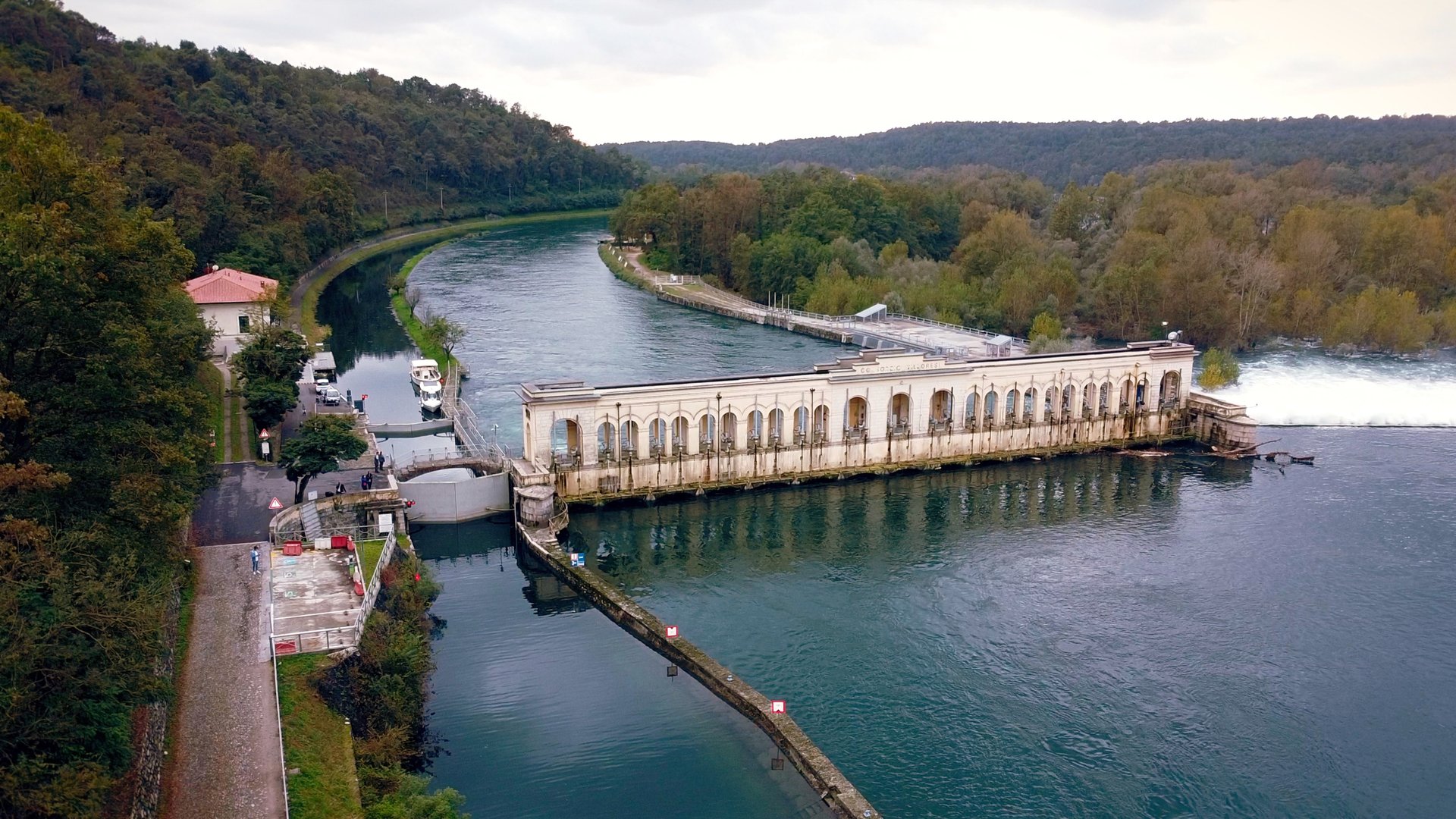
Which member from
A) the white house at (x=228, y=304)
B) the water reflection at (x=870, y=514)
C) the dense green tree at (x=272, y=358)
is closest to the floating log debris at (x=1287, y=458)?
the water reflection at (x=870, y=514)

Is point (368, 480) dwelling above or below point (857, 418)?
below

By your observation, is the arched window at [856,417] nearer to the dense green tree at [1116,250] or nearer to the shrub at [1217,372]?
the shrub at [1217,372]

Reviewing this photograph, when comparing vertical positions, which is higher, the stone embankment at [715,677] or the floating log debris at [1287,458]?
the floating log debris at [1287,458]

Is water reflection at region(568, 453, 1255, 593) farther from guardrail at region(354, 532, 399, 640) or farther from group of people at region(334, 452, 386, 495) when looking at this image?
group of people at region(334, 452, 386, 495)

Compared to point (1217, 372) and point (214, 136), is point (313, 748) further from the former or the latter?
point (214, 136)

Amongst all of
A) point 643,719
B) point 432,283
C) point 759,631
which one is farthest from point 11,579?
point 432,283

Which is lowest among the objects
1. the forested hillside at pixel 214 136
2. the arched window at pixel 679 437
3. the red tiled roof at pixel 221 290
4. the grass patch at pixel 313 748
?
the grass patch at pixel 313 748

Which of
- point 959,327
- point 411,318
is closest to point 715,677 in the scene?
point 959,327

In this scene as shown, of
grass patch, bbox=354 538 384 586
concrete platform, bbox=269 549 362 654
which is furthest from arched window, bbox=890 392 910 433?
concrete platform, bbox=269 549 362 654
